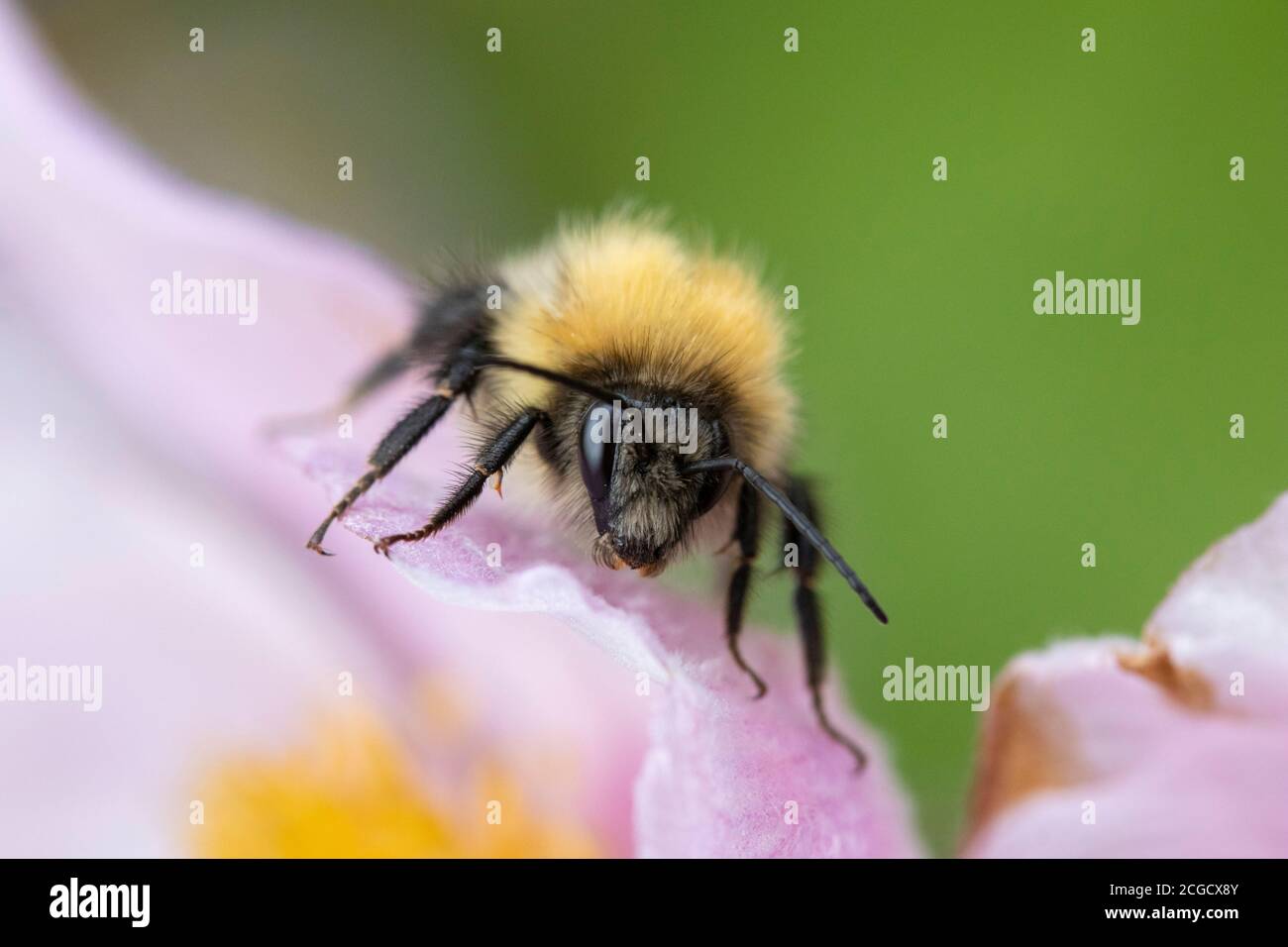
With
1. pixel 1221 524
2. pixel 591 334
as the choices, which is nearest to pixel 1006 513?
pixel 1221 524

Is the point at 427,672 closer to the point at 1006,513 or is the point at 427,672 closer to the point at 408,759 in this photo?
the point at 408,759

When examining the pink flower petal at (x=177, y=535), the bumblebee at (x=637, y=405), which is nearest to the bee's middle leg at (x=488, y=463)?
the bumblebee at (x=637, y=405)

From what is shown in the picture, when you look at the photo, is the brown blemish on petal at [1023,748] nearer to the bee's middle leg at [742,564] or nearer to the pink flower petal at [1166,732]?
the pink flower petal at [1166,732]

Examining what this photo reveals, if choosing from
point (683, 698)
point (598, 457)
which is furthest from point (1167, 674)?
point (598, 457)

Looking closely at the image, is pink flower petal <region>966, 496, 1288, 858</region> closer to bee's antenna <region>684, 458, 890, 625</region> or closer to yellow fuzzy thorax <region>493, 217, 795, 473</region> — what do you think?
bee's antenna <region>684, 458, 890, 625</region>

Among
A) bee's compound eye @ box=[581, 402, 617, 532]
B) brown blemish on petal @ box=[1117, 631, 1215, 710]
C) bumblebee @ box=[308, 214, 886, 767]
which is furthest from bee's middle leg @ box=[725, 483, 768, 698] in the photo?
brown blemish on petal @ box=[1117, 631, 1215, 710]

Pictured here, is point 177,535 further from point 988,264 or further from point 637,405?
point 988,264
